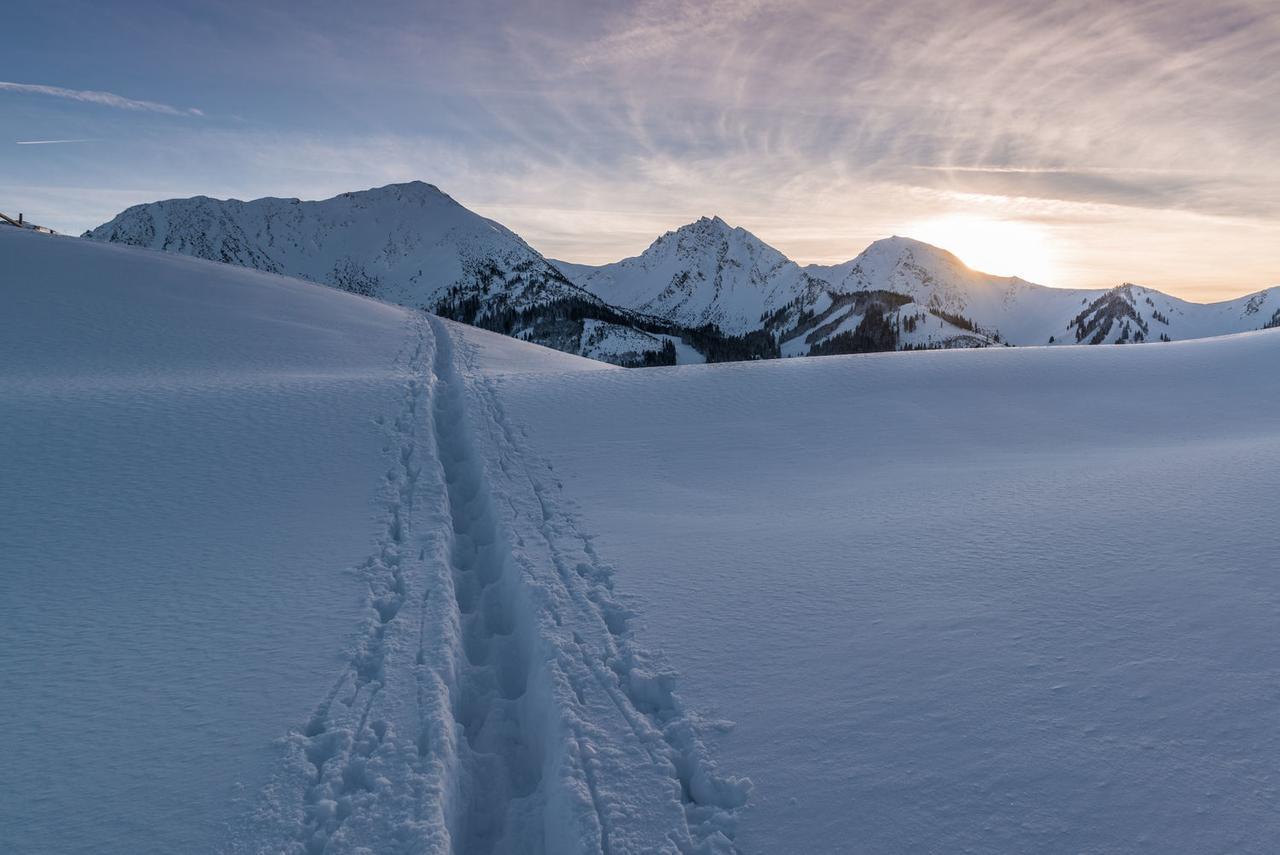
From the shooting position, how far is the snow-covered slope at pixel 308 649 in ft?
15.4

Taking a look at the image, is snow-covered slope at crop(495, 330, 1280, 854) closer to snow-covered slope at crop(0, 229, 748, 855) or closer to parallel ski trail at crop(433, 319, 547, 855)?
snow-covered slope at crop(0, 229, 748, 855)

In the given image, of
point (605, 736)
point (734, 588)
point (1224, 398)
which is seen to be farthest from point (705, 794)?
point (1224, 398)

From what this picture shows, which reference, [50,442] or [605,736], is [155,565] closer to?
[50,442]

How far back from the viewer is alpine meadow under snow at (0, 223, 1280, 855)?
4523 millimetres

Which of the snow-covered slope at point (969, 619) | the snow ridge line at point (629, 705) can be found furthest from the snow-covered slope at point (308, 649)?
the snow-covered slope at point (969, 619)

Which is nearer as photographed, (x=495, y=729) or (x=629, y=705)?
(x=629, y=705)

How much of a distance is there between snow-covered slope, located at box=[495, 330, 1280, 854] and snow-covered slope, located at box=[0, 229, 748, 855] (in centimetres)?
71

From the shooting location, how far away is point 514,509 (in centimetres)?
1050

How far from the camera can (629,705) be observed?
18.9 feet

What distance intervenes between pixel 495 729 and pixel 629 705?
1.25 m

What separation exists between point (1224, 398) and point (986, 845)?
1838 cm

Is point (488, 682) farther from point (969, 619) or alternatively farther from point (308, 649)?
point (969, 619)

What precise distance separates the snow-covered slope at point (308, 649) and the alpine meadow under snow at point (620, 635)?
0.03 metres

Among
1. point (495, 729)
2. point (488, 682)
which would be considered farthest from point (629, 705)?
point (488, 682)
